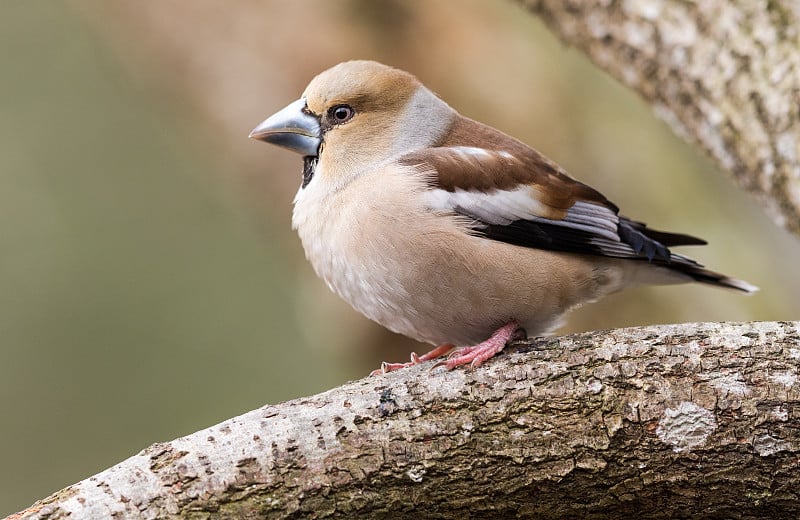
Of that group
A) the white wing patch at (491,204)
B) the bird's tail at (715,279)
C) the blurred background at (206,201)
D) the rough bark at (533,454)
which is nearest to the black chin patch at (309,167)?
the white wing patch at (491,204)

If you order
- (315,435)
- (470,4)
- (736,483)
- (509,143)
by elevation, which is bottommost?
(736,483)

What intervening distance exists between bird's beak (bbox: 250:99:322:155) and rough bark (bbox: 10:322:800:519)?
4.43 ft

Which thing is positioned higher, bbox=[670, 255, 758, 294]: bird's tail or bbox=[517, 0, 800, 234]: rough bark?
bbox=[517, 0, 800, 234]: rough bark

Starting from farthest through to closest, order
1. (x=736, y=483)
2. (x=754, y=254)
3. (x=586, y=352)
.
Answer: (x=754, y=254), (x=586, y=352), (x=736, y=483)

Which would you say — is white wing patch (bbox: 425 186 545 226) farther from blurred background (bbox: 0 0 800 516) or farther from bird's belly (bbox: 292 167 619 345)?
blurred background (bbox: 0 0 800 516)

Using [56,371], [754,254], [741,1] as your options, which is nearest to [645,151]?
[754,254]

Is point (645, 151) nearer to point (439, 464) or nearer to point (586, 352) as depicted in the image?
point (586, 352)

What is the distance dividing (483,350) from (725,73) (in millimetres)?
1833

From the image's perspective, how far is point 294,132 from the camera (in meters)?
3.82

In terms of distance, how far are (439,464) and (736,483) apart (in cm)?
87

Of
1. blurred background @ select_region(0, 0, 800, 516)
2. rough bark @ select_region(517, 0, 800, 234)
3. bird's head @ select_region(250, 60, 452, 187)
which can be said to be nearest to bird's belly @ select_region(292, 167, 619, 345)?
bird's head @ select_region(250, 60, 452, 187)

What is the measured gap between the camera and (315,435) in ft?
9.23

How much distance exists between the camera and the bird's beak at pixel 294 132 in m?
3.82

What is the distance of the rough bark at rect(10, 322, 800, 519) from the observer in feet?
8.80
